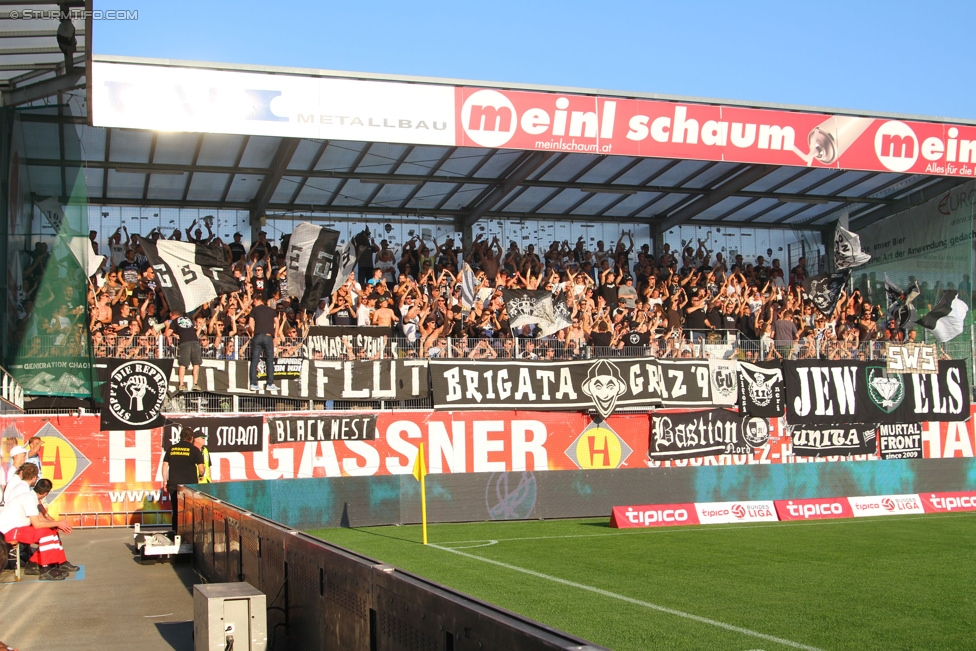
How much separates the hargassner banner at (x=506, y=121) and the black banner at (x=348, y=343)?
435 cm

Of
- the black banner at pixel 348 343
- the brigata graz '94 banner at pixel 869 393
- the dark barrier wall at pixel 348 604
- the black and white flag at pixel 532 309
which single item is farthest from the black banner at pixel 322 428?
the brigata graz '94 banner at pixel 869 393

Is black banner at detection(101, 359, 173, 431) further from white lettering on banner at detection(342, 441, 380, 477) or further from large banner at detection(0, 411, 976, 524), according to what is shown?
white lettering on banner at detection(342, 441, 380, 477)

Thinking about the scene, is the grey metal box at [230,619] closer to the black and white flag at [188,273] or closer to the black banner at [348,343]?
the black banner at [348,343]

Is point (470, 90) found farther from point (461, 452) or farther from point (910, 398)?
point (910, 398)

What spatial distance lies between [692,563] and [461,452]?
399 inches

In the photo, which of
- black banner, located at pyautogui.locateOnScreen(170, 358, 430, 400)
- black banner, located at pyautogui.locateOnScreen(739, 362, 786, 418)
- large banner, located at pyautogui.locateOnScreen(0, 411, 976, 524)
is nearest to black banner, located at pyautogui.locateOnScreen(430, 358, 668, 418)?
large banner, located at pyautogui.locateOnScreen(0, 411, 976, 524)

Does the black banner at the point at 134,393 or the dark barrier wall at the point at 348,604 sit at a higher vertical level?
the black banner at the point at 134,393

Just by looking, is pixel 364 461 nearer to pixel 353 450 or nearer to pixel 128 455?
pixel 353 450

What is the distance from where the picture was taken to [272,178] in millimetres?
25984

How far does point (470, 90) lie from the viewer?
74.9 ft

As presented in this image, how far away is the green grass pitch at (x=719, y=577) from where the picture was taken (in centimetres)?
878

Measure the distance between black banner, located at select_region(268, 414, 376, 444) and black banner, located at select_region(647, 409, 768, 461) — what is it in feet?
24.0

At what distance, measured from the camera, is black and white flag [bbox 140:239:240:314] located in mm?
22047

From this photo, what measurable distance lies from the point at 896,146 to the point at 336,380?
53.2 feet
